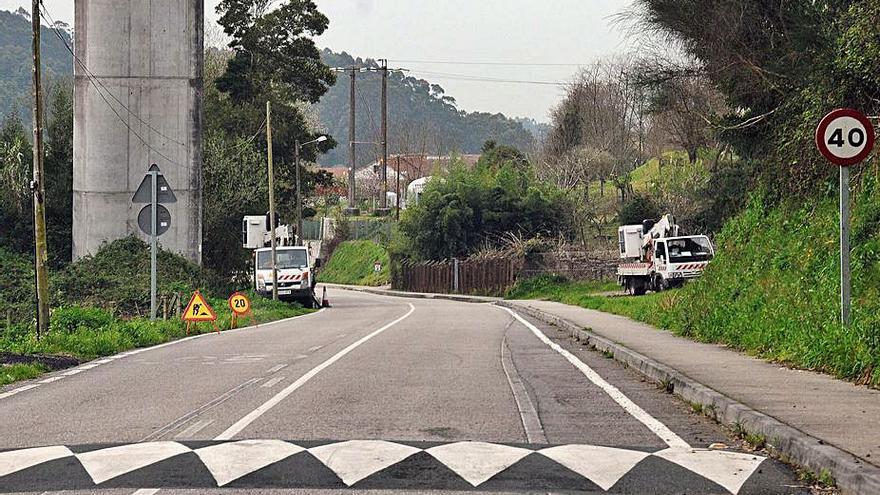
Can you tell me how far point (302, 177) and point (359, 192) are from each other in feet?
225

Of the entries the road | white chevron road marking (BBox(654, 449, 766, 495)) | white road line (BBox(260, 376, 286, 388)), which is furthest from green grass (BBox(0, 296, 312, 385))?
white chevron road marking (BBox(654, 449, 766, 495))

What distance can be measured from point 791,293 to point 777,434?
31.2ft

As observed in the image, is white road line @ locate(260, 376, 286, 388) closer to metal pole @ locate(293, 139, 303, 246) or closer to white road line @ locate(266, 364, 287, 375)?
white road line @ locate(266, 364, 287, 375)

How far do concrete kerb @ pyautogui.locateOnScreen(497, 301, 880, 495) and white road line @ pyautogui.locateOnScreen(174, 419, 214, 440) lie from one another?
4.33m

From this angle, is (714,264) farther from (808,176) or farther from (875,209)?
(875,209)

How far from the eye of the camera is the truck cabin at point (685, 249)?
42219 millimetres

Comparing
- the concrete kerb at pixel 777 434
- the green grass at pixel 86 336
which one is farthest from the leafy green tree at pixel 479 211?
the concrete kerb at pixel 777 434

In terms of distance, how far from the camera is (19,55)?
154500 mm

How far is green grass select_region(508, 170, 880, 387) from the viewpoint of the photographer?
12914mm

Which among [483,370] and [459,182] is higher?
[459,182]

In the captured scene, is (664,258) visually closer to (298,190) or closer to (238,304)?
(238,304)

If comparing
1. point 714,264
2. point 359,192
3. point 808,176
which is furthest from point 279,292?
point 359,192

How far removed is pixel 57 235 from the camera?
141ft

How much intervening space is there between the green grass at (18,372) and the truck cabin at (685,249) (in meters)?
30.2
